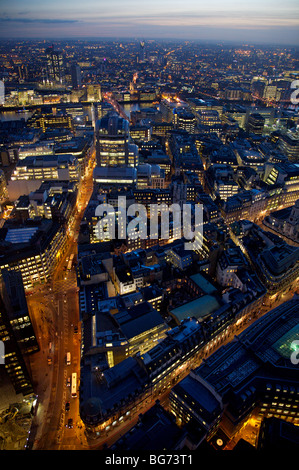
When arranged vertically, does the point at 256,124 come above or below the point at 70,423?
above

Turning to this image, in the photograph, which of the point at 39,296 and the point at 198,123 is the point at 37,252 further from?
the point at 198,123

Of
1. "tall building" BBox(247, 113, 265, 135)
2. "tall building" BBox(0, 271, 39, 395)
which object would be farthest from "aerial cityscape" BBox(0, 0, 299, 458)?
"tall building" BBox(247, 113, 265, 135)

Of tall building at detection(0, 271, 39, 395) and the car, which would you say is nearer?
tall building at detection(0, 271, 39, 395)

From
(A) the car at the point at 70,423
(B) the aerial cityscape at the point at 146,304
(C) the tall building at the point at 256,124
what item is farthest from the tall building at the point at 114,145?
(A) the car at the point at 70,423

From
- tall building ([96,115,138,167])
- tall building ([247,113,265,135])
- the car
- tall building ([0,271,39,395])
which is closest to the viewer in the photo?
tall building ([0,271,39,395])

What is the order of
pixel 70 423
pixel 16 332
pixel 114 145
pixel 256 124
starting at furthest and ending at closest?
pixel 256 124
pixel 114 145
pixel 16 332
pixel 70 423

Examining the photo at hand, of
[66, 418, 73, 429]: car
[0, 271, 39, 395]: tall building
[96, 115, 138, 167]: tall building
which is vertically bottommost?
[66, 418, 73, 429]: car

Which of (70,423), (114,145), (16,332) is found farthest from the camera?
(114,145)

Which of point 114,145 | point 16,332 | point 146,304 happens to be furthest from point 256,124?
point 16,332

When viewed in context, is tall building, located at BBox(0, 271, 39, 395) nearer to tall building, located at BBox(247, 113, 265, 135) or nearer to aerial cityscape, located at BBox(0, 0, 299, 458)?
aerial cityscape, located at BBox(0, 0, 299, 458)

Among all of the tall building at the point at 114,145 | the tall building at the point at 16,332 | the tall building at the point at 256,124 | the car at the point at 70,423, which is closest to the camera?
the tall building at the point at 16,332

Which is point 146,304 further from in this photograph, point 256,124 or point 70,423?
point 256,124

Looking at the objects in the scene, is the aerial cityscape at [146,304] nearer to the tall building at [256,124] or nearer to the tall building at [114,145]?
the tall building at [114,145]
